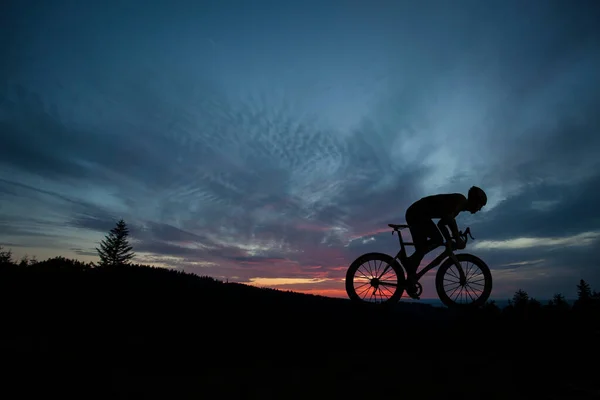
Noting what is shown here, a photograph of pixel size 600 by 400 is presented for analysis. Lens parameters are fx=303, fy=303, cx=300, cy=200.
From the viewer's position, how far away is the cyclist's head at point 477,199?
762 centimetres

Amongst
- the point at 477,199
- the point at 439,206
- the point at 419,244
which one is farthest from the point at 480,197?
the point at 419,244

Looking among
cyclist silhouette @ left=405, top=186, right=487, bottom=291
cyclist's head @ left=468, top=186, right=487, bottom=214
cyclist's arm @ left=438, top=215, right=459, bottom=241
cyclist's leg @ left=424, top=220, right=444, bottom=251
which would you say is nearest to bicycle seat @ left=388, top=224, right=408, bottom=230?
cyclist silhouette @ left=405, top=186, right=487, bottom=291

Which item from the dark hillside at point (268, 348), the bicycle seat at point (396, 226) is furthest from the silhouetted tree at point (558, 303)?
the bicycle seat at point (396, 226)

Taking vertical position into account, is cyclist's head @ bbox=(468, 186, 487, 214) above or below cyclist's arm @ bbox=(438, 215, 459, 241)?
above

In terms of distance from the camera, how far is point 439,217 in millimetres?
7660

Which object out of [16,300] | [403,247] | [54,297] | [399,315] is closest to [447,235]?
[403,247]

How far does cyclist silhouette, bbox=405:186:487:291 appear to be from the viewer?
7.54 metres

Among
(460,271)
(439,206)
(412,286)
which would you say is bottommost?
(412,286)

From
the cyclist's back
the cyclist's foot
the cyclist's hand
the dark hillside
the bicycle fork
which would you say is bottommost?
the dark hillside

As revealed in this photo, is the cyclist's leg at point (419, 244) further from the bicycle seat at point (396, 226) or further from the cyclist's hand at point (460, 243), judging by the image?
the cyclist's hand at point (460, 243)

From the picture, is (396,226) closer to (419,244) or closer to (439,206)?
(419,244)

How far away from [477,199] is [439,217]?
41.4 inches

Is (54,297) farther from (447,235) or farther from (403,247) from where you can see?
(447,235)

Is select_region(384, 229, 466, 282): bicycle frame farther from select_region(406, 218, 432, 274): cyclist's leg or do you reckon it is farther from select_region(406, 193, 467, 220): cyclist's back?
select_region(406, 193, 467, 220): cyclist's back
